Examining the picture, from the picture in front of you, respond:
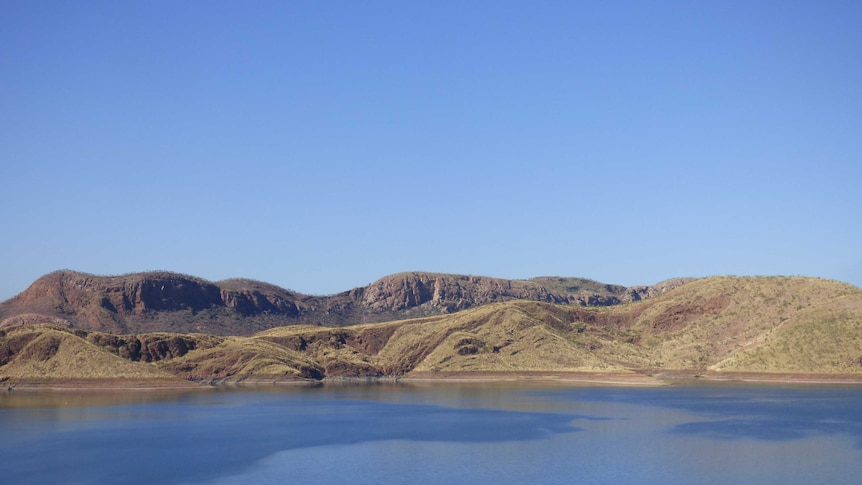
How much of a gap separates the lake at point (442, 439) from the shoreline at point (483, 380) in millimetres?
13663

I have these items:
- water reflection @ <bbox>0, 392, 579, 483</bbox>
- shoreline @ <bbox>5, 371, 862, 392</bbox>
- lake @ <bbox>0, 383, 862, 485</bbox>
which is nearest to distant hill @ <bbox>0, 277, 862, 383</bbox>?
shoreline @ <bbox>5, 371, 862, 392</bbox>

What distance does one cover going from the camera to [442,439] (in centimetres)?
7581

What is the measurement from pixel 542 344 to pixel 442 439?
93.5m

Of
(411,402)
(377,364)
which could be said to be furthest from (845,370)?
(377,364)

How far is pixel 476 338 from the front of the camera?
173375 mm

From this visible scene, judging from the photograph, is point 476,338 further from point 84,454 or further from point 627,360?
point 84,454

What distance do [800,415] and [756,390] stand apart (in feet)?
110

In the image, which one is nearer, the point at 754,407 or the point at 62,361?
the point at 754,407

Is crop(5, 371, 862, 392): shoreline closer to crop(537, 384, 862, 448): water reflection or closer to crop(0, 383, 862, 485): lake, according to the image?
crop(537, 384, 862, 448): water reflection

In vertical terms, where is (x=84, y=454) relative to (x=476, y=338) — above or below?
below

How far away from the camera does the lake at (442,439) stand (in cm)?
5916

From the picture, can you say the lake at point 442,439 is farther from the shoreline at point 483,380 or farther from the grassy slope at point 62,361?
the grassy slope at point 62,361

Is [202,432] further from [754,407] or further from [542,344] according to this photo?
[542,344]

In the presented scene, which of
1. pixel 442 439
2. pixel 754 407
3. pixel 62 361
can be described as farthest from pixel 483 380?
pixel 442 439
